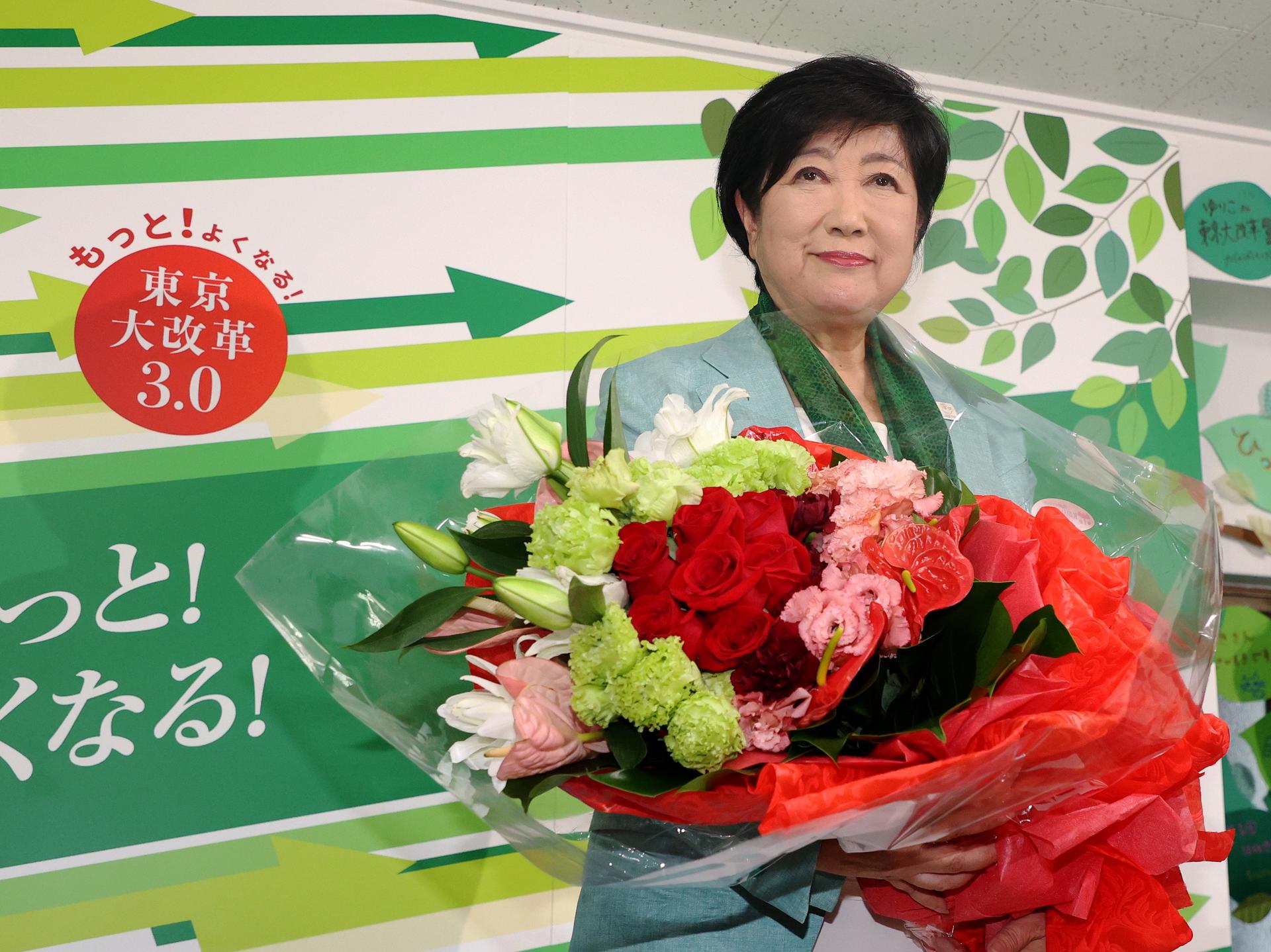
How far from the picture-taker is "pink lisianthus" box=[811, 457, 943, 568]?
0.75 metres

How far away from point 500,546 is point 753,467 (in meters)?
0.21

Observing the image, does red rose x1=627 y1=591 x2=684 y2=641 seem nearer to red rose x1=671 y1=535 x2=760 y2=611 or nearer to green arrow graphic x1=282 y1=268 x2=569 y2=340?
red rose x1=671 y1=535 x2=760 y2=611

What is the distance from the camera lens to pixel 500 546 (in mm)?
814

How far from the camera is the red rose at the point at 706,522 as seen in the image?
73 cm

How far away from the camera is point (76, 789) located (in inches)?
73.0

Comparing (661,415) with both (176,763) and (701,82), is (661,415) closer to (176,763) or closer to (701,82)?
(176,763)

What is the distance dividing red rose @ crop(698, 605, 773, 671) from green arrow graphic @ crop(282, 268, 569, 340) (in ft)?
5.22

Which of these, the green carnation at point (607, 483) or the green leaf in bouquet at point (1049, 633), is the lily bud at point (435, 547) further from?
the green leaf in bouquet at point (1049, 633)

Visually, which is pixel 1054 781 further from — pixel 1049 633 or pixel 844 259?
pixel 844 259

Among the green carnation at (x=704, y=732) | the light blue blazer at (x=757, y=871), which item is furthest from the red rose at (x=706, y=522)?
the light blue blazer at (x=757, y=871)

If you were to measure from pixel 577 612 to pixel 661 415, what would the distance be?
0.21 meters

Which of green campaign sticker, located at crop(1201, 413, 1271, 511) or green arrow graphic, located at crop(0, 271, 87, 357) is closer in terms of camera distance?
green arrow graphic, located at crop(0, 271, 87, 357)

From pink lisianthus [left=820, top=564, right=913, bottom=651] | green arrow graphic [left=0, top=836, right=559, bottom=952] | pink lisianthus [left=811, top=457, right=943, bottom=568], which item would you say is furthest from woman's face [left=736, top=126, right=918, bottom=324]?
green arrow graphic [left=0, top=836, right=559, bottom=952]

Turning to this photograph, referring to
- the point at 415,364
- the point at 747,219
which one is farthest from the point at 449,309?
the point at 747,219
